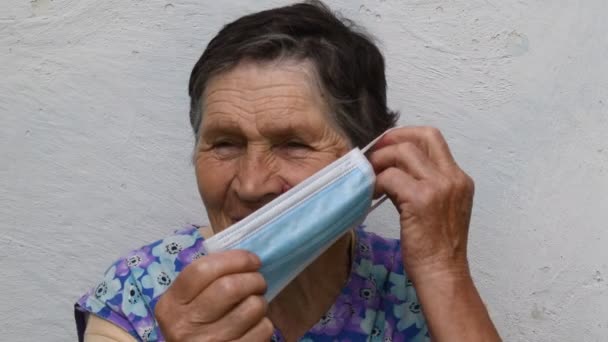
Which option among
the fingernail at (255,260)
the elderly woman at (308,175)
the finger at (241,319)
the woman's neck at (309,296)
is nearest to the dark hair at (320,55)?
the elderly woman at (308,175)

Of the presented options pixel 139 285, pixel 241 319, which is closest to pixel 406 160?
pixel 241 319

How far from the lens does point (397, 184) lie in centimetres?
214

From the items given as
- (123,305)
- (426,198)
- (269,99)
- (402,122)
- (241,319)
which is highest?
(269,99)

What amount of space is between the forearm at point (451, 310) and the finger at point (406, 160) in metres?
0.26

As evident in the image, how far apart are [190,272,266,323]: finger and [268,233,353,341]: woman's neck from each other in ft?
1.76

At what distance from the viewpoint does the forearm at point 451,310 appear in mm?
2145

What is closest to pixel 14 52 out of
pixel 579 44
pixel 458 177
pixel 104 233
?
pixel 104 233

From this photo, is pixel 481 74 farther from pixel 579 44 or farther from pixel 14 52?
pixel 14 52

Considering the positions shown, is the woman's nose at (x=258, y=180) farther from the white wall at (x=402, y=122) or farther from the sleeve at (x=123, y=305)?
the white wall at (x=402, y=122)

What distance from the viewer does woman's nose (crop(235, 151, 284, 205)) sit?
7.05 ft

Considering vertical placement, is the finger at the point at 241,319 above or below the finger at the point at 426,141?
below

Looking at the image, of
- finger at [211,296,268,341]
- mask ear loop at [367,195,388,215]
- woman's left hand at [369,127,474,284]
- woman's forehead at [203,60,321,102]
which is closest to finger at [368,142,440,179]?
woman's left hand at [369,127,474,284]

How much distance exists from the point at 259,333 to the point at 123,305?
0.63 meters

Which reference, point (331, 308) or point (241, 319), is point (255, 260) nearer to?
point (241, 319)
